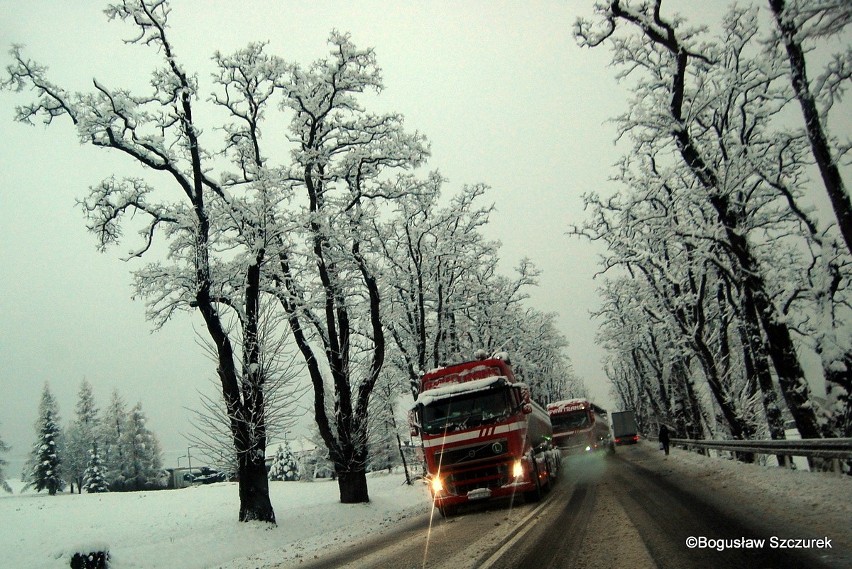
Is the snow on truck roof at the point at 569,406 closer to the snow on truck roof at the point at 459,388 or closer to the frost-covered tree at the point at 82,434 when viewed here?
the snow on truck roof at the point at 459,388

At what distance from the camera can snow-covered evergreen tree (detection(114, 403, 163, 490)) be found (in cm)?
6619

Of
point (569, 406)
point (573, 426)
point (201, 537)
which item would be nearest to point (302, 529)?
point (201, 537)

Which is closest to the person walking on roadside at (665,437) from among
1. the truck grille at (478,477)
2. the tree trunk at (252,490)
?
the truck grille at (478,477)

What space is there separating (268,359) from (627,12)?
42.4 feet

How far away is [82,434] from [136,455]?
28.1 ft

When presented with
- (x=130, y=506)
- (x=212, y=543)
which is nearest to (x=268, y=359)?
(x=212, y=543)

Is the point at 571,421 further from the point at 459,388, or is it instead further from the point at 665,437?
the point at 459,388

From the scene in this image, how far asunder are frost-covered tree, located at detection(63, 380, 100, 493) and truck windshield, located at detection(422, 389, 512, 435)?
66752mm

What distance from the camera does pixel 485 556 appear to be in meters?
7.47

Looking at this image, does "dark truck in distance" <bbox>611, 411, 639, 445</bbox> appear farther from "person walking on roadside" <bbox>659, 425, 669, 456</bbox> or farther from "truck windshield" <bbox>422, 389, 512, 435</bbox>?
"truck windshield" <bbox>422, 389, 512, 435</bbox>

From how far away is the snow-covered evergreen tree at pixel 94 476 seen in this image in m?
61.9

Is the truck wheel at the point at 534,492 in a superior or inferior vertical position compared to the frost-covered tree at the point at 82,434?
inferior

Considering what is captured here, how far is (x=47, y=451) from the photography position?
59.2m

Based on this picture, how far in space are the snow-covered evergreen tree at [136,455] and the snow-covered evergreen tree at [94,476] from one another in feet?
11.2
